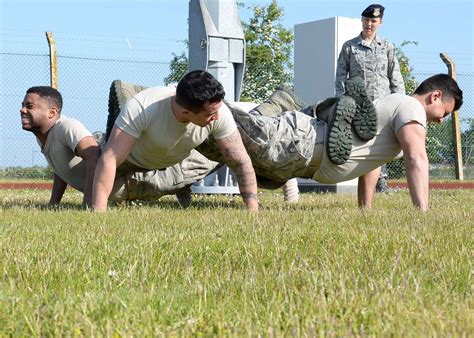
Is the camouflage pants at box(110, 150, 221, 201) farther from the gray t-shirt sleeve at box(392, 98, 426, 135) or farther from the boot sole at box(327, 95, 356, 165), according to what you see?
the gray t-shirt sleeve at box(392, 98, 426, 135)

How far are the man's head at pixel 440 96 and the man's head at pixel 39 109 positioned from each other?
3161mm

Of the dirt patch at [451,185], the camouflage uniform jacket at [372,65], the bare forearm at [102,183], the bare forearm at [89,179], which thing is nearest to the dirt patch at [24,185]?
the dirt patch at [451,185]

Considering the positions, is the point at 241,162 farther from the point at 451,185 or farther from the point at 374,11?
the point at 451,185

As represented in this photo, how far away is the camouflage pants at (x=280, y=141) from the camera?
6.79 meters

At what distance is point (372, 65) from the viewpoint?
363 inches

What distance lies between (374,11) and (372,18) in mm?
Result: 149

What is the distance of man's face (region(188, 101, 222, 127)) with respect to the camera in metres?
5.80

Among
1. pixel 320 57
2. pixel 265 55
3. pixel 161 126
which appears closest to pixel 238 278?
pixel 161 126

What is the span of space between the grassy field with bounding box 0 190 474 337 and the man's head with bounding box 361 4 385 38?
165 inches

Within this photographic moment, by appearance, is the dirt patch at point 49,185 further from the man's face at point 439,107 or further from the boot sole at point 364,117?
the boot sole at point 364,117

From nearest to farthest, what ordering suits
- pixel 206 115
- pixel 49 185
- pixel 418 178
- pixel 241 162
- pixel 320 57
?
pixel 206 115 < pixel 418 178 < pixel 241 162 < pixel 320 57 < pixel 49 185

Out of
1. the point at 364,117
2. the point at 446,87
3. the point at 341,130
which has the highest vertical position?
the point at 446,87

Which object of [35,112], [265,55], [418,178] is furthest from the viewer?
[265,55]

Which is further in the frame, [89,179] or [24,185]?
[24,185]
